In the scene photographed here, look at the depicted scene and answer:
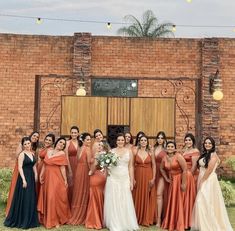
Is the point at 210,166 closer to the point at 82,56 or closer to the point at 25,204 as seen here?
the point at 25,204

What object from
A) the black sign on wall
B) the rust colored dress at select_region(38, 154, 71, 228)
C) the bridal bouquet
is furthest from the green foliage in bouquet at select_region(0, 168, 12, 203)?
the black sign on wall

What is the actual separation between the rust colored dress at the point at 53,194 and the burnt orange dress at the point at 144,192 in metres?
1.19

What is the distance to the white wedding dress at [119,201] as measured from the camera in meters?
7.34

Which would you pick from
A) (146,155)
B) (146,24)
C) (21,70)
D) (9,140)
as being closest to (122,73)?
(21,70)

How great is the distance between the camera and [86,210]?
7.89 metres

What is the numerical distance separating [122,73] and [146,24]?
8.51 metres

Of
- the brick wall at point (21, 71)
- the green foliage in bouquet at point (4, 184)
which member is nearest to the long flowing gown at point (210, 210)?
the green foliage in bouquet at point (4, 184)

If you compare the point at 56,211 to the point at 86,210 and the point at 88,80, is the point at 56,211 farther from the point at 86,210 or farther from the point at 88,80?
the point at 88,80

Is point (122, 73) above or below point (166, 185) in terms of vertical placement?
above

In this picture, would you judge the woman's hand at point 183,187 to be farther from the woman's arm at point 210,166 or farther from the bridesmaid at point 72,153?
the bridesmaid at point 72,153

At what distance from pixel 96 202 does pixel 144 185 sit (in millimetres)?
838

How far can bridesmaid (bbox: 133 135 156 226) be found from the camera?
7.78 metres

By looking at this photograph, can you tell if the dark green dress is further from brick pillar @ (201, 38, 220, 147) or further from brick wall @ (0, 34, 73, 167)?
brick pillar @ (201, 38, 220, 147)

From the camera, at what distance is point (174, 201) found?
7.50m
